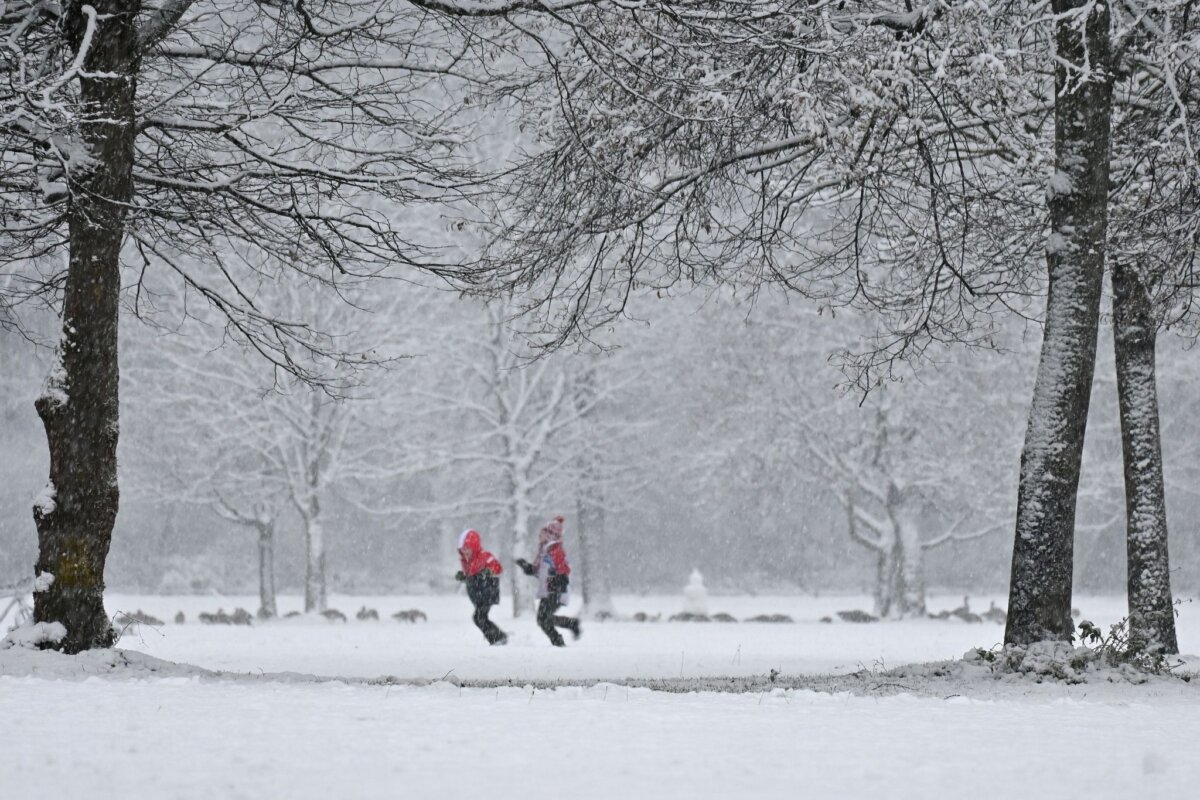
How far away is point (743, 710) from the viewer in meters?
6.51

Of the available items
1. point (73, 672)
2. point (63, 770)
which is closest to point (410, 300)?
point (73, 672)

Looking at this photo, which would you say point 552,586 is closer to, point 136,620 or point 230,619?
point 136,620

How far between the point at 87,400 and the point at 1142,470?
349 inches

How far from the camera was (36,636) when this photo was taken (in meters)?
8.22

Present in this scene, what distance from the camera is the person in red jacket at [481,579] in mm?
16156

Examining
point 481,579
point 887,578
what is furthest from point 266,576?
point 887,578

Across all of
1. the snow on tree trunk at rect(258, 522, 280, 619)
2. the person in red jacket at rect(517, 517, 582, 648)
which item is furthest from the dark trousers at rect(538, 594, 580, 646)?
the snow on tree trunk at rect(258, 522, 280, 619)

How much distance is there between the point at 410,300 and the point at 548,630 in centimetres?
1475

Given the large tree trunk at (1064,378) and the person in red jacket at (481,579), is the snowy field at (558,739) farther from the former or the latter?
the person in red jacket at (481,579)

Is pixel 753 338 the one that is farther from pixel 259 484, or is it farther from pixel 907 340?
pixel 907 340

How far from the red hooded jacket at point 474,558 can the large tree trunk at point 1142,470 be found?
771cm

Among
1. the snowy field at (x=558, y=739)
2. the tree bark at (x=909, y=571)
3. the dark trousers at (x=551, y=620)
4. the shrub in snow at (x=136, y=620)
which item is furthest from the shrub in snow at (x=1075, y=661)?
the tree bark at (x=909, y=571)

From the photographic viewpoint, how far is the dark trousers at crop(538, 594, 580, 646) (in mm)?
16422

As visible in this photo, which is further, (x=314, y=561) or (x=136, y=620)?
(x=314, y=561)
